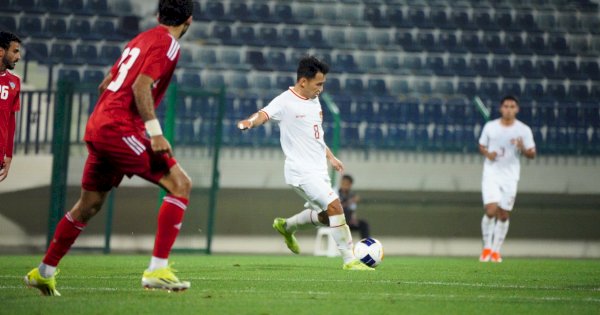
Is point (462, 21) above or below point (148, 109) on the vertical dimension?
above

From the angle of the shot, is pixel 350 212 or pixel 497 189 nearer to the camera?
pixel 497 189

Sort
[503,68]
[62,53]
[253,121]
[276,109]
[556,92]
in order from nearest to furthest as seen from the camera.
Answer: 1. [253,121]
2. [276,109]
3. [62,53]
4. [556,92]
5. [503,68]

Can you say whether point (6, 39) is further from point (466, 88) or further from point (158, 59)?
point (466, 88)

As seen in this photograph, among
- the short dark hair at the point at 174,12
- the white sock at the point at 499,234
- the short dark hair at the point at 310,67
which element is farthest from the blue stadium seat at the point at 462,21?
the short dark hair at the point at 174,12

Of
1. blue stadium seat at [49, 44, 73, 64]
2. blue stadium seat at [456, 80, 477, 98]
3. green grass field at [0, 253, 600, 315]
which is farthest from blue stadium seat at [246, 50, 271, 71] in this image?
green grass field at [0, 253, 600, 315]

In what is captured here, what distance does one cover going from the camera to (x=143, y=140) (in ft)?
19.5

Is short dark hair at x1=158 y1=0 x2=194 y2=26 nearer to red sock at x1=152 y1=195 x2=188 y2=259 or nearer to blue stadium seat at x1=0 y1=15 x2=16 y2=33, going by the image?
red sock at x1=152 y1=195 x2=188 y2=259

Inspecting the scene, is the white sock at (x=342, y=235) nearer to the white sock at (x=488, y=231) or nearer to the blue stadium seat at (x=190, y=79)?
the white sock at (x=488, y=231)

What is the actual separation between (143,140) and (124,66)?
18.3 inches

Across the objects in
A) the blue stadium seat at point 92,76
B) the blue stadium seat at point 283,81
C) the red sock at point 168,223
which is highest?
the blue stadium seat at point 283,81

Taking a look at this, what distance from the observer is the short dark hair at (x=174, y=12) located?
6.08 metres

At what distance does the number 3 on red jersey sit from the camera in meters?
5.96

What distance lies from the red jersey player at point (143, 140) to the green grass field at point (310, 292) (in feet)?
0.84

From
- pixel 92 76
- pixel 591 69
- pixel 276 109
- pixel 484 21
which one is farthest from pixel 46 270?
pixel 591 69
